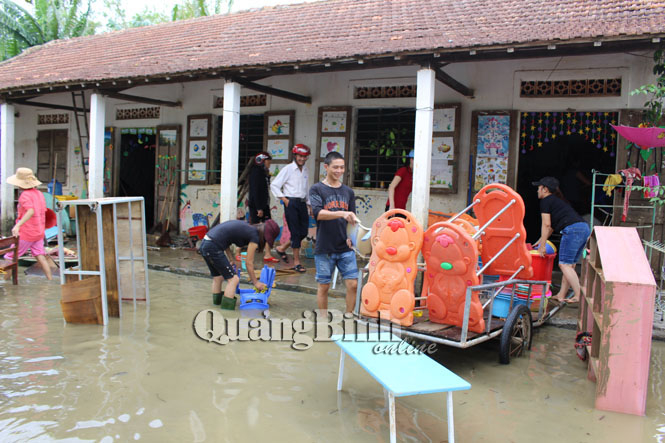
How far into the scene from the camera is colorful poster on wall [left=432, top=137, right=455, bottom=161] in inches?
377

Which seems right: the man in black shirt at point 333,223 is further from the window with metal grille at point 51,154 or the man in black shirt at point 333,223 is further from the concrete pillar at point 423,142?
the window with metal grille at point 51,154

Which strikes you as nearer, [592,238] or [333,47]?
[592,238]

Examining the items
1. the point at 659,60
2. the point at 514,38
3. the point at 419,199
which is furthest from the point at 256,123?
the point at 659,60

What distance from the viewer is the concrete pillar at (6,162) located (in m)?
12.7

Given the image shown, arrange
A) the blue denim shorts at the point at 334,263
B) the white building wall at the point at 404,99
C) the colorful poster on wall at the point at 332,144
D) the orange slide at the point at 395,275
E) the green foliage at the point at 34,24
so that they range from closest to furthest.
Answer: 1. the orange slide at the point at 395,275
2. the blue denim shorts at the point at 334,263
3. the white building wall at the point at 404,99
4. the colorful poster on wall at the point at 332,144
5. the green foliage at the point at 34,24

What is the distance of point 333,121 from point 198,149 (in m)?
3.50

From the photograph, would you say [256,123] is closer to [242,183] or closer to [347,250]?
A: [242,183]

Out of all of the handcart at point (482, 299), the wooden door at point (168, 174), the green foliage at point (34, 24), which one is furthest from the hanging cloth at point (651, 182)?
the green foliage at point (34, 24)

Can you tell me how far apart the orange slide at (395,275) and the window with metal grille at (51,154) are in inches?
486

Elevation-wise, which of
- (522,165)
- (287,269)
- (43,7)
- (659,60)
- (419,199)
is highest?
(43,7)

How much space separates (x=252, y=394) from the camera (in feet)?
13.3

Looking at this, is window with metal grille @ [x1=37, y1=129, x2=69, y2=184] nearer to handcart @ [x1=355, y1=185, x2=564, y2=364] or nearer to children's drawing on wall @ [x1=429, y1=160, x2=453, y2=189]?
children's drawing on wall @ [x1=429, y1=160, x2=453, y2=189]

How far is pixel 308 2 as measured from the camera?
12.2 meters

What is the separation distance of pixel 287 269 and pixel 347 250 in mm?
3371
